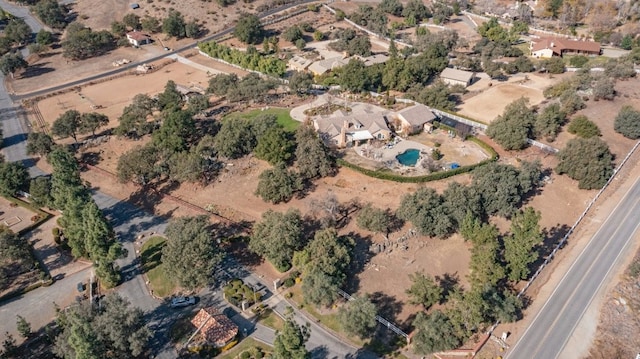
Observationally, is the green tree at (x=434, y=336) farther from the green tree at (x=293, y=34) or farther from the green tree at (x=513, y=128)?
the green tree at (x=293, y=34)

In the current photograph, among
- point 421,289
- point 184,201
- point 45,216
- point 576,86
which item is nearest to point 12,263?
point 45,216

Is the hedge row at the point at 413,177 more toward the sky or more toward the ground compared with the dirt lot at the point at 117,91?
more toward the ground

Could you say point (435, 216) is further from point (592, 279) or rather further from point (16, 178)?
point (16, 178)

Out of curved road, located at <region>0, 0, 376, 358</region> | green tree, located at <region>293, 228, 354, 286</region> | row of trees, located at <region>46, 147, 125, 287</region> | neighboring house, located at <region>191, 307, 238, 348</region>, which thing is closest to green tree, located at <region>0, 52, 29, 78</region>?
curved road, located at <region>0, 0, 376, 358</region>

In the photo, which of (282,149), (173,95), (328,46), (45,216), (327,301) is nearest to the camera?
(327,301)

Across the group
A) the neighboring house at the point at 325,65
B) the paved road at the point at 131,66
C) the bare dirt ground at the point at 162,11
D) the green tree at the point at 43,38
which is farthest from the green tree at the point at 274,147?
the green tree at the point at 43,38

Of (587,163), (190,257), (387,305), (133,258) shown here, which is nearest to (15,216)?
(133,258)

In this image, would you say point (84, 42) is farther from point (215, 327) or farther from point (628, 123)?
point (628, 123)
